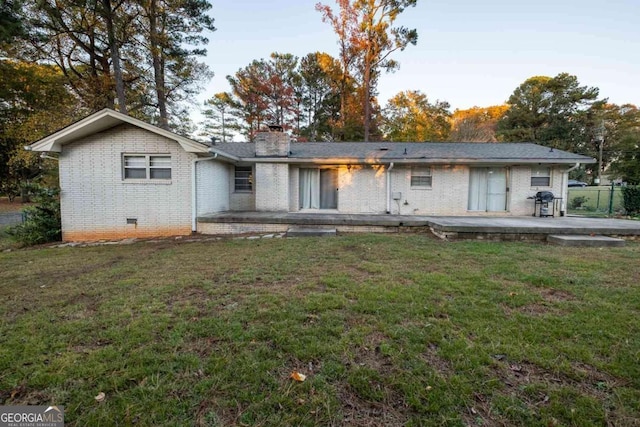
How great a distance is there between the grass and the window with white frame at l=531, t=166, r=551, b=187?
6396 mm

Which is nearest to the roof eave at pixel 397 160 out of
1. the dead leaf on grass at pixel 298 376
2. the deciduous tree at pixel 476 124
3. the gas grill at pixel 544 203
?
the gas grill at pixel 544 203

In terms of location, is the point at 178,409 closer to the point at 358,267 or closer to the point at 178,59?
the point at 358,267

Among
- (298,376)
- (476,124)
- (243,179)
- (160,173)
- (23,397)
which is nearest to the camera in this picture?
(23,397)

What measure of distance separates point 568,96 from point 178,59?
3760cm

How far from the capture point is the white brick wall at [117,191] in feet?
28.8

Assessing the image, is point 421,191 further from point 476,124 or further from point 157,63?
point 476,124

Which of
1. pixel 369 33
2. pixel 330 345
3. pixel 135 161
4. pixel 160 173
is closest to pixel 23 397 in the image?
pixel 330 345

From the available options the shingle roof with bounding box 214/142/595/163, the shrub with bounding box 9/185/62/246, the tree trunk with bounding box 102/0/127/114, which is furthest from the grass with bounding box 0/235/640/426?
the tree trunk with bounding box 102/0/127/114

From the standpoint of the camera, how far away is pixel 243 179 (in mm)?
11672

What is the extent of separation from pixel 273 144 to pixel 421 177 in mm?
5702

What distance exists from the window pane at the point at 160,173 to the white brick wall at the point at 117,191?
0.21 meters

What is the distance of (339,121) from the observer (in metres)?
24.8

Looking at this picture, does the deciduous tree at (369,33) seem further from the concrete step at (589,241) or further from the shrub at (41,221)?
the shrub at (41,221)

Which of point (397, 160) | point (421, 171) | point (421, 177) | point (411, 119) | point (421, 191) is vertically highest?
point (411, 119)
